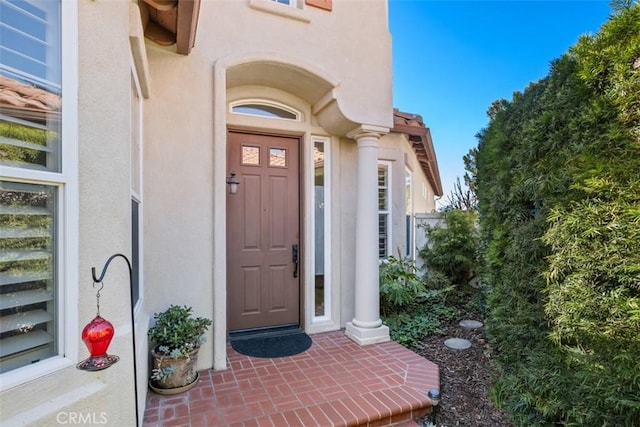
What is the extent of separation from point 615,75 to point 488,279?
6.71ft

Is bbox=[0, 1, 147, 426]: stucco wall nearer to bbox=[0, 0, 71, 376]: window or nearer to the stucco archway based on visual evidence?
bbox=[0, 0, 71, 376]: window

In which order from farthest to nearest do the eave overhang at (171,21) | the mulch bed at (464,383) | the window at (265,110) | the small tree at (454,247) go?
1. the small tree at (454,247)
2. the window at (265,110)
3. the mulch bed at (464,383)
4. the eave overhang at (171,21)

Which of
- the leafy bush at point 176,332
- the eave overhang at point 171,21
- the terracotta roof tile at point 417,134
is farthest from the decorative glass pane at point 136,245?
the terracotta roof tile at point 417,134

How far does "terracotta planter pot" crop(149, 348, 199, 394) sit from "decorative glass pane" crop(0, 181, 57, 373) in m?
1.42

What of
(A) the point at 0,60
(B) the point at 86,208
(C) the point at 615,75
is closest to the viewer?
(A) the point at 0,60

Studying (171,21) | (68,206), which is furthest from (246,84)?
(68,206)

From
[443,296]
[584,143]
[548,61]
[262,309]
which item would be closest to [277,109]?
[262,309]

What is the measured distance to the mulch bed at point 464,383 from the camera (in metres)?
2.90

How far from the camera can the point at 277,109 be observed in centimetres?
459

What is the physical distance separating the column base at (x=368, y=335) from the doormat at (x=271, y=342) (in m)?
0.59

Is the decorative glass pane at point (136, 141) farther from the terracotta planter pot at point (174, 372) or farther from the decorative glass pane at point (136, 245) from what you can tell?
the terracotta planter pot at point (174, 372)

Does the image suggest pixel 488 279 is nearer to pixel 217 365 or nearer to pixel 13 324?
pixel 217 365

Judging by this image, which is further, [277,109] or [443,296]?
[443,296]

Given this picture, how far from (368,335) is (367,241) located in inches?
47.8
